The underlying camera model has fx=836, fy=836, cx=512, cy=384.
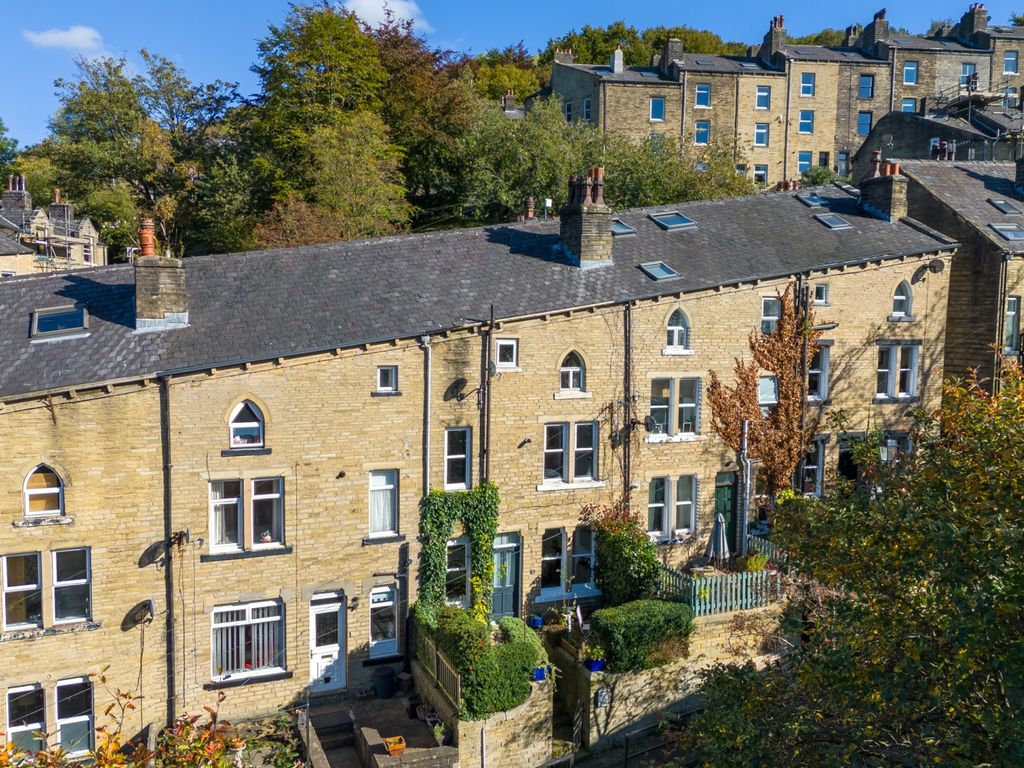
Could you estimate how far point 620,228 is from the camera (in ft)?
83.2

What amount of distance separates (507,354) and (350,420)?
4347mm

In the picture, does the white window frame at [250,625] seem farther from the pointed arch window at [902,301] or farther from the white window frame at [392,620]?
the pointed arch window at [902,301]

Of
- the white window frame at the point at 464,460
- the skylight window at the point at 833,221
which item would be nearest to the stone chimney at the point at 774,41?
the skylight window at the point at 833,221

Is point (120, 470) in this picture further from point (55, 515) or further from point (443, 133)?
point (443, 133)

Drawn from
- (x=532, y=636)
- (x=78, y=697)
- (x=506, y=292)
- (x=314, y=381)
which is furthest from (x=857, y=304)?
Result: (x=78, y=697)

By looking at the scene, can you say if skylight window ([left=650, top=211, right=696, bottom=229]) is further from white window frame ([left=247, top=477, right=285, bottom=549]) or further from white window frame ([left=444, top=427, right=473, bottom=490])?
white window frame ([left=247, top=477, right=285, bottom=549])

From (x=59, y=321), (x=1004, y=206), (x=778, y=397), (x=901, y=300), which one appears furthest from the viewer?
(x=1004, y=206)

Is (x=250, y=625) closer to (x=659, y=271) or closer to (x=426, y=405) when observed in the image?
(x=426, y=405)

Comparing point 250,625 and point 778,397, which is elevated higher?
point 778,397

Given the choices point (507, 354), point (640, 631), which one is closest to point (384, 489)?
point (507, 354)

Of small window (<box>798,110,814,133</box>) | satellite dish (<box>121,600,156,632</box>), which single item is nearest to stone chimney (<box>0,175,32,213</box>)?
satellite dish (<box>121,600,156,632</box>)

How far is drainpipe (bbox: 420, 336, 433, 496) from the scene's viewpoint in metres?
20.0

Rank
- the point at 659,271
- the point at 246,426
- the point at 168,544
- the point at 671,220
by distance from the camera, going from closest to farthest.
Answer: the point at 168,544 → the point at 246,426 → the point at 659,271 → the point at 671,220

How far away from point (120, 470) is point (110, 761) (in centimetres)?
977
